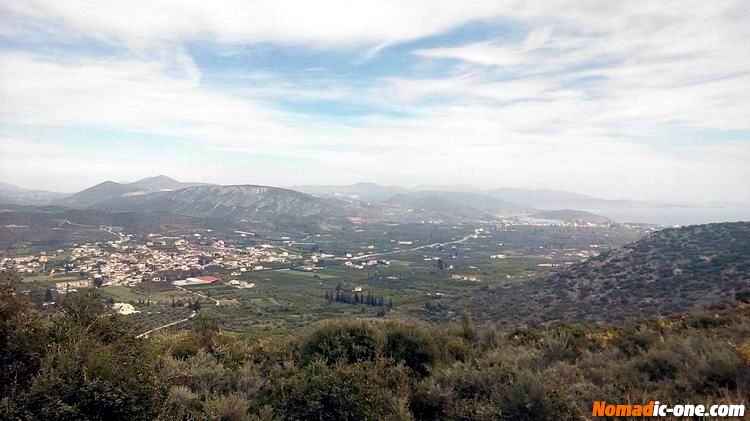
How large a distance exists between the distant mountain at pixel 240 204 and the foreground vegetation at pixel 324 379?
6021 inches

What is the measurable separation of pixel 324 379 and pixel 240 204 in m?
180

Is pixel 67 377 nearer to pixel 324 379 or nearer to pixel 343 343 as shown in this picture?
pixel 324 379

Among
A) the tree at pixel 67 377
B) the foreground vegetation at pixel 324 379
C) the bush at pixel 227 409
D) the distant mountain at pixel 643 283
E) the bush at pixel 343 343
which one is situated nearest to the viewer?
the tree at pixel 67 377

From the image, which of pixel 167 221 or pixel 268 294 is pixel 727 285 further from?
pixel 167 221

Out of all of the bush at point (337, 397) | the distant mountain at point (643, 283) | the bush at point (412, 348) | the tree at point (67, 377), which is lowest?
the distant mountain at point (643, 283)

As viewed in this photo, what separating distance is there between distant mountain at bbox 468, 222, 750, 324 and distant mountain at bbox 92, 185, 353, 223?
132739mm

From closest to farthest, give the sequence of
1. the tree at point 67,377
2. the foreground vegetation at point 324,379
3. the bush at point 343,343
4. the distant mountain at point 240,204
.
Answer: the tree at point 67,377
the foreground vegetation at point 324,379
the bush at point 343,343
the distant mountain at point 240,204

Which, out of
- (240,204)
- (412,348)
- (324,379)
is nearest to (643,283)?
(412,348)

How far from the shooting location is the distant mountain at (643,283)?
24.2 m

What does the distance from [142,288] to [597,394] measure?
2404 inches

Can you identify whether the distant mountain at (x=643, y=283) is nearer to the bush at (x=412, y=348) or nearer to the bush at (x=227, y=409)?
the bush at (x=412, y=348)

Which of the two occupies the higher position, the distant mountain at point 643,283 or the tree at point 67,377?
the tree at point 67,377

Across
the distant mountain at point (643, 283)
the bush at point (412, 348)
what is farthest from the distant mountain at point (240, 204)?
the bush at point (412, 348)

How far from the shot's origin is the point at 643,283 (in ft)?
97.7
